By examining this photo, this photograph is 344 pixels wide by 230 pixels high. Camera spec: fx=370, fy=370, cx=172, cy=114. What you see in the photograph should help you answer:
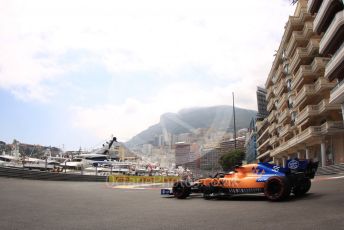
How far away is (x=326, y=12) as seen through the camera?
108ft

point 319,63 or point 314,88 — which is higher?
point 319,63

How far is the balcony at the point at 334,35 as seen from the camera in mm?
29266

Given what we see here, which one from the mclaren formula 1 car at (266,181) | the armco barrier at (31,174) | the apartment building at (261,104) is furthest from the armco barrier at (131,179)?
the apartment building at (261,104)

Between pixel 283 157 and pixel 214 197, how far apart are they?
60743mm

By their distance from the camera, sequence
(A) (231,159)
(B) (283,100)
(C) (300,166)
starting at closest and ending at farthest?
(C) (300,166)
(B) (283,100)
(A) (231,159)

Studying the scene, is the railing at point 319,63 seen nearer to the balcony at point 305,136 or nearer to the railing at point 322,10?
the balcony at point 305,136

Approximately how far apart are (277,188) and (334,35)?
971 inches

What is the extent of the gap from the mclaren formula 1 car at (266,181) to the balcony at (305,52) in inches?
1489

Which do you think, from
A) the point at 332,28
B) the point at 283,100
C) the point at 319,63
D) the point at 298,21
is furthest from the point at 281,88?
the point at 332,28

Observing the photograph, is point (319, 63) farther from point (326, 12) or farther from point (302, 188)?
point (302, 188)

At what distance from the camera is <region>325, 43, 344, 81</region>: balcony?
29889 millimetres

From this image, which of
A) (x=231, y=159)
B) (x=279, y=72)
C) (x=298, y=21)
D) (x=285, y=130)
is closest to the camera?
(x=298, y=21)

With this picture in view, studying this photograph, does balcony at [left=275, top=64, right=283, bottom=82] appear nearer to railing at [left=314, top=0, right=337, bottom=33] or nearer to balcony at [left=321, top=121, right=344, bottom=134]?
balcony at [left=321, top=121, right=344, bottom=134]

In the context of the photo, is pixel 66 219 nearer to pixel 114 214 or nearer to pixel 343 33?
pixel 114 214
